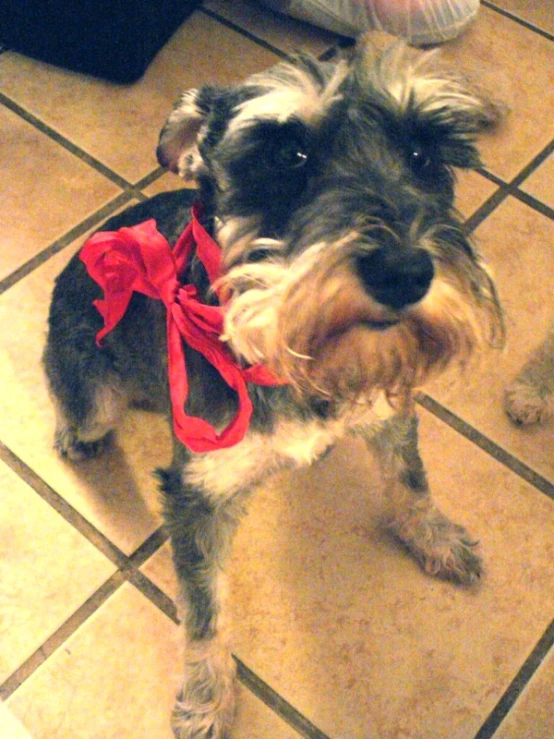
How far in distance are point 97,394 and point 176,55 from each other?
109 centimetres

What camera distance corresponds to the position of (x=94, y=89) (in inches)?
74.4

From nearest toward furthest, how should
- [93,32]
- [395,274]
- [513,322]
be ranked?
1. [395,274]
2. [513,322]
3. [93,32]

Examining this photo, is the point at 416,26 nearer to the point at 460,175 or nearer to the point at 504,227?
the point at 460,175

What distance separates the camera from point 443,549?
4.17ft

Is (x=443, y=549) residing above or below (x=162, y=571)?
above

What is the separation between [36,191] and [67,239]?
6.5 inches

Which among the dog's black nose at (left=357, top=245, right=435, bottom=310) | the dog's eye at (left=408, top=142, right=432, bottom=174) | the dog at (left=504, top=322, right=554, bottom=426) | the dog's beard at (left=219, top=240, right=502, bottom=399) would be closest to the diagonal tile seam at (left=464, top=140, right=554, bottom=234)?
the dog at (left=504, top=322, right=554, bottom=426)

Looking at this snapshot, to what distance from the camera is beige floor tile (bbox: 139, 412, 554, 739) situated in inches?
46.8

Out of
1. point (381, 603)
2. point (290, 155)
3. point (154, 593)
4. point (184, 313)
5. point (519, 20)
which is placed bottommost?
point (154, 593)

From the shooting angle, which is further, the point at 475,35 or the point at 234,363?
the point at 475,35

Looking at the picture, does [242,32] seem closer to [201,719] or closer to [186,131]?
[186,131]

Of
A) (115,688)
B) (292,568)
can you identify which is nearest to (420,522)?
(292,568)

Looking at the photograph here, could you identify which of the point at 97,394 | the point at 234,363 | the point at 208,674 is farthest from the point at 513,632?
the point at 97,394

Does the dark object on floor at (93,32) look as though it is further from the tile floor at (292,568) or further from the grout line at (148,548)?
the grout line at (148,548)
